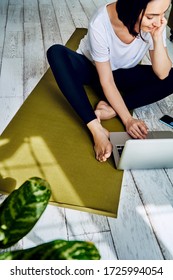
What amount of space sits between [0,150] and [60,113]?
0.44m

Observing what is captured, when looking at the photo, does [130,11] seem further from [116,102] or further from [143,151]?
[143,151]

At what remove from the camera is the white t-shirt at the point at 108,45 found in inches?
53.3

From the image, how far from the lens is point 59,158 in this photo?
4.51 ft

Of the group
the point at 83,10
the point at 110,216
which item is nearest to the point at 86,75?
the point at 110,216

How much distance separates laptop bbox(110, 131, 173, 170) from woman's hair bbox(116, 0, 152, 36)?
0.52 m

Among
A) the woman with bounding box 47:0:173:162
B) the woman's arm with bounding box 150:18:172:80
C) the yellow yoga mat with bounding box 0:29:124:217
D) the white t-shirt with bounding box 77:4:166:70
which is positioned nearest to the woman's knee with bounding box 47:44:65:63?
the woman with bounding box 47:0:173:162

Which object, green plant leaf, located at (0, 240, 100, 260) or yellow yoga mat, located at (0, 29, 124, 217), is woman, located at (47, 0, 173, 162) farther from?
green plant leaf, located at (0, 240, 100, 260)

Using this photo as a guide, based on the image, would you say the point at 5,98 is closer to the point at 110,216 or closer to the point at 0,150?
the point at 0,150

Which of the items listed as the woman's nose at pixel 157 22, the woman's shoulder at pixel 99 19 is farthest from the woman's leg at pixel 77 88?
the woman's nose at pixel 157 22

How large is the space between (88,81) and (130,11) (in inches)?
20.8

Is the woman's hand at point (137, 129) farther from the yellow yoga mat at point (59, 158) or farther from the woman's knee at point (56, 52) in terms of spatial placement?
the woman's knee at point (56, 52)

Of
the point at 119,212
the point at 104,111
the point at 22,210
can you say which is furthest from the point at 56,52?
the point at 22,210

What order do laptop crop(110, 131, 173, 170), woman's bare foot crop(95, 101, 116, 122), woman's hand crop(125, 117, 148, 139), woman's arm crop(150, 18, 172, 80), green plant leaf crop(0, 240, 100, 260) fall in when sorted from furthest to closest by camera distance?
woman's bare foot crop(95, 101, 116, 122) → woman's hand crop(125, 117, 148, 139) → woman's arm crop(150, 18, 172, 80) → laptop crop(110, 131, 173, 170) → green plant leaf crop(0, 240, 100, 260)

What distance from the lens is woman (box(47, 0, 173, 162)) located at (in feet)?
4.19
